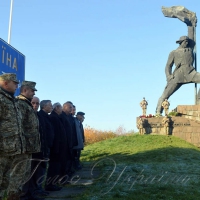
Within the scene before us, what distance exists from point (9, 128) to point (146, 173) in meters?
4.89

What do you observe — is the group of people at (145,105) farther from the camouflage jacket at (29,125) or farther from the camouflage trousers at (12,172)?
the camouflage trousers at (12,172)

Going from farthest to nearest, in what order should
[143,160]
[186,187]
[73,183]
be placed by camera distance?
[143,160], [73,183], [186,187]

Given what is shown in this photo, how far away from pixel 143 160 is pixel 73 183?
4452mm

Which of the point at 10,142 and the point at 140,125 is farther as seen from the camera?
the point at 140,125

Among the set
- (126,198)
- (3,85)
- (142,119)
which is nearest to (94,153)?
(142,119)

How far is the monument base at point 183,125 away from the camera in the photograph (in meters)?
17.3

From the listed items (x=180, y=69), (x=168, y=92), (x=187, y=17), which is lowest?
(x=168, y=92)

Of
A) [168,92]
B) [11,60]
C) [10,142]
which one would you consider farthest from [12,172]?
[168,92]

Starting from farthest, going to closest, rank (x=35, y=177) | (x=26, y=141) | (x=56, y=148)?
1. (x=56, y=148)
2. (x=35, y=177)
3. (x=26, y=141)

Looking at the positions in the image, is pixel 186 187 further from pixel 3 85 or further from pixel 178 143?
pixel 178 143

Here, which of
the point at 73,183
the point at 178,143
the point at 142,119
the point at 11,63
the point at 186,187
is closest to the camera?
the point at 11,63

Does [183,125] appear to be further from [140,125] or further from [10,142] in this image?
[10,142]

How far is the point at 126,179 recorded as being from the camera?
7.57 metres

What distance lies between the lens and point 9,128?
4168mm
